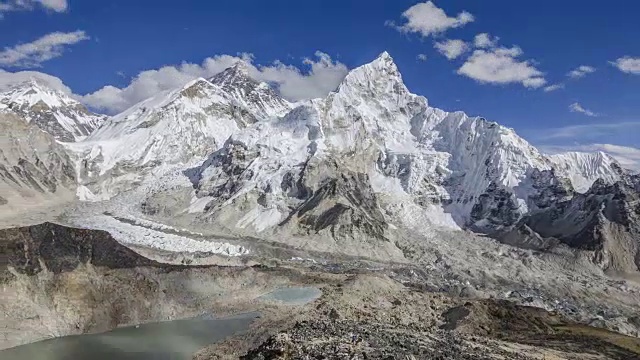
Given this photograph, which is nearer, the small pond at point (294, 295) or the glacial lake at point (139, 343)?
the glacial lake at point (139, 343)

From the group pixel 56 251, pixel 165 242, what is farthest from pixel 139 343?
pixel 165 242

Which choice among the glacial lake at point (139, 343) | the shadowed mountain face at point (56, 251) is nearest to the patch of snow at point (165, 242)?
the shadowed mountain face at point (56, 251)

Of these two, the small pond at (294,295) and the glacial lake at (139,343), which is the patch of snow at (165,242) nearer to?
the small pond at (294,295)

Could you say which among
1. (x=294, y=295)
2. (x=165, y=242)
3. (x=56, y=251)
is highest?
(x=165, y=242)

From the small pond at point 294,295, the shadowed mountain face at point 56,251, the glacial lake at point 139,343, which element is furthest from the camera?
the small pond at point 294,295

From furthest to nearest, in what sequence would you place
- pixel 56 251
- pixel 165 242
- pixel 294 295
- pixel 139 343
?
1. pixel 165 242
2. pixel 294 295
3. pixel 56 251
4. pixel 139 343

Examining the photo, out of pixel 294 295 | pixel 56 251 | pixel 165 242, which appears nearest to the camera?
pixel 56 251

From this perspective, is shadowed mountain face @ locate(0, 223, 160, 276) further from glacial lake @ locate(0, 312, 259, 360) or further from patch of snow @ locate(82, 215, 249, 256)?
patch of snow @ locate(82, 215, 249, 256)

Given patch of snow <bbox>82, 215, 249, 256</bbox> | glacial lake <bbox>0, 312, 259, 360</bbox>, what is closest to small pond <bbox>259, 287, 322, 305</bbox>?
glacial lake <bbox>0, 312, 259, 360</bbox>

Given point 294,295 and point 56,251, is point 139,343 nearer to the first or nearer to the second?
point 56,251
